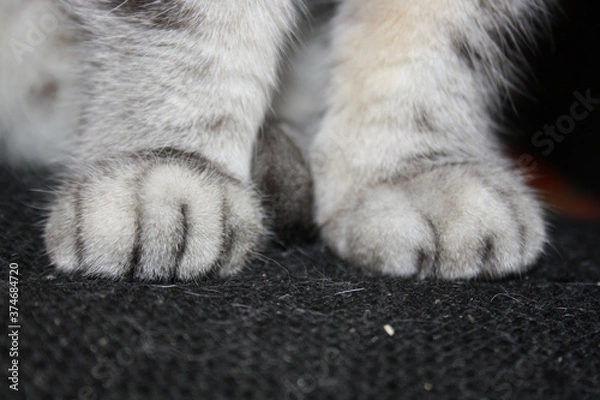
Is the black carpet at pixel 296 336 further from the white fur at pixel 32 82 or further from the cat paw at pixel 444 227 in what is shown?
the white fur at pixel 32 82

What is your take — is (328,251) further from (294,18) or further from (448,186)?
(294,18)

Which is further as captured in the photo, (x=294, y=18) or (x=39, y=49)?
(x=39, y=49)

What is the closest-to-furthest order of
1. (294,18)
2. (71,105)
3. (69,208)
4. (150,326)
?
(150,326) → (69,208) → (294,18) → (71,105)

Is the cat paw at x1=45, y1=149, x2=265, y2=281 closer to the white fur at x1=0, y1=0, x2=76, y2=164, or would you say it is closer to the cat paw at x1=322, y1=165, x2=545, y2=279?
the cat paw at x1=322, y1=165, x2=545, y2=279

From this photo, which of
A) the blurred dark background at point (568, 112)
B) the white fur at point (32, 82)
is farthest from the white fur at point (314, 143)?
the blurred dark background at point (568, 112)

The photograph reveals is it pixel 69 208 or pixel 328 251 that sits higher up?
pixel 69 208

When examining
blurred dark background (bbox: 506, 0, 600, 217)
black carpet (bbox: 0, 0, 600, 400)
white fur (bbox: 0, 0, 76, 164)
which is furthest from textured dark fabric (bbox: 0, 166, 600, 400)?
blurred dark background (bbox: 506, 0, 600, 217)

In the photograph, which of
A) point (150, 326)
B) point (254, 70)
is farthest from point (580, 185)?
point (150, 326)

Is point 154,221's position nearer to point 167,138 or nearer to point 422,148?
point 167,138
